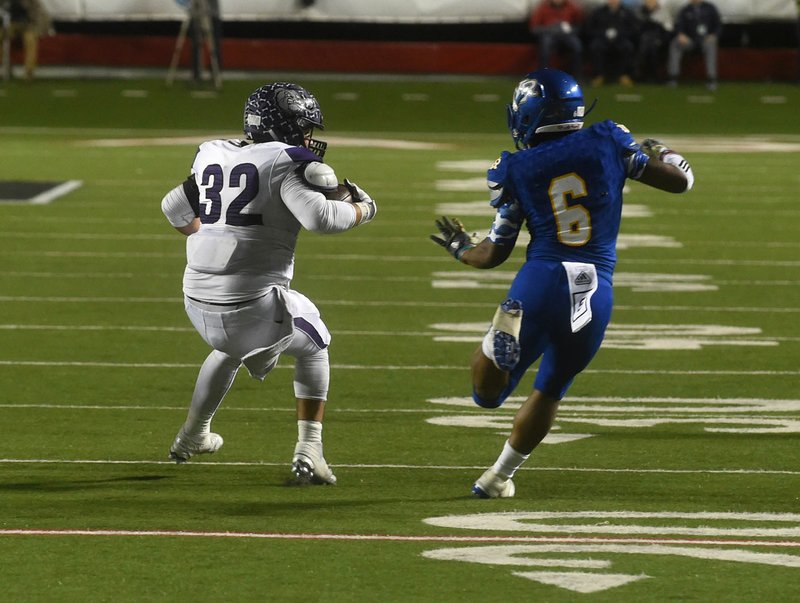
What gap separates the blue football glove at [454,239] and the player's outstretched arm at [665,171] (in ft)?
2.02

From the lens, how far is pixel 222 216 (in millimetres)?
6301

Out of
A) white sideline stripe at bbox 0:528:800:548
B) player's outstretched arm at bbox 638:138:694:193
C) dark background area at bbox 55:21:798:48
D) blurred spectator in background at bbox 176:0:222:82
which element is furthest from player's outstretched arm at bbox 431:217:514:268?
dark background area at bbox 55:21:798:48

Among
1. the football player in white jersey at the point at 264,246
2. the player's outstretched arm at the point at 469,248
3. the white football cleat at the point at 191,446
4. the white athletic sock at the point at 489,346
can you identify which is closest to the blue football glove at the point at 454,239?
the player's outstretched arm at the point at 469,248

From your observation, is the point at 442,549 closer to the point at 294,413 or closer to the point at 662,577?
the point at 662,577

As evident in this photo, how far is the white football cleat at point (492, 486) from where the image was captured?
243 inches

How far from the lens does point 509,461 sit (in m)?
6.13

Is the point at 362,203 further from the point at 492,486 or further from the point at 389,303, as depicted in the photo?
the point at 389,303

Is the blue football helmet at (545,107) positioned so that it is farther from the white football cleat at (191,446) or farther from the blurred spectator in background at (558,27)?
the blurred spectator in background at (558,27)

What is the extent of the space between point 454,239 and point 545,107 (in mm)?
546

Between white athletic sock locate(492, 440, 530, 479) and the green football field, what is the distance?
0.11 m

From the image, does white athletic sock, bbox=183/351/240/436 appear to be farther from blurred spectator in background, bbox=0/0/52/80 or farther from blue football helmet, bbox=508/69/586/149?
blurred spectator in background, bbox=0/0/52/80

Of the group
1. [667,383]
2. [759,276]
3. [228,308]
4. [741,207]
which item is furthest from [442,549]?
[741,207]

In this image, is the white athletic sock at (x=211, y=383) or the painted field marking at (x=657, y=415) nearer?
the white athletic sock at (x=211, y=383)

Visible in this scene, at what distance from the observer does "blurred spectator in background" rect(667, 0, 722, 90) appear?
27.4m
